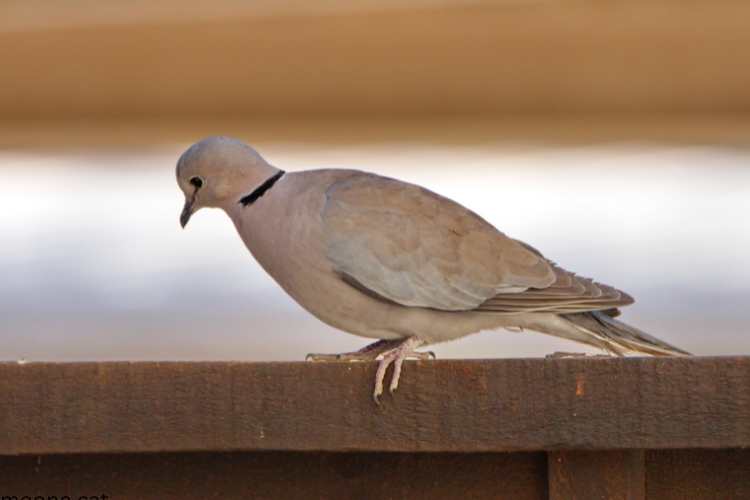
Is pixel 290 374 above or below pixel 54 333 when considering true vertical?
below

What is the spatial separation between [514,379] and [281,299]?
504 cm

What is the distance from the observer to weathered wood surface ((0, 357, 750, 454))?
1.61 meters

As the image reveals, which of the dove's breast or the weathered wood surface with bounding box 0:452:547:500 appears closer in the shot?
the weathered wood surface with bounding box 0:452:547:500

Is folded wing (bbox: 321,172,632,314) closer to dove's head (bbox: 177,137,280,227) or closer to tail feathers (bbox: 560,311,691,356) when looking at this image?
tail feathers (bbox: 560,311,691,356)

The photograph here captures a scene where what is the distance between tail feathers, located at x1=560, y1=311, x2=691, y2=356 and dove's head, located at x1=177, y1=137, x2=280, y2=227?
3.50 ft

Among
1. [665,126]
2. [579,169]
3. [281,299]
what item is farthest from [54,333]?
[665,126]

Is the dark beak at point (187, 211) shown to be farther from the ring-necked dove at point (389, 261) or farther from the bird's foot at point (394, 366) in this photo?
the bird's foot at point (394, 366)

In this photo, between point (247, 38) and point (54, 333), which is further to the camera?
point (54, 333)

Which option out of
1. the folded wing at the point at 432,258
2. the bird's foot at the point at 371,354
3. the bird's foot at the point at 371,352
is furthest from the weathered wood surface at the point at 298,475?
the folded wing at the point at 432,258

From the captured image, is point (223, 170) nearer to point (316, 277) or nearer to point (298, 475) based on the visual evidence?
point (316, 277)

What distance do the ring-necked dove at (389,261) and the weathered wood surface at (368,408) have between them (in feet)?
2.17

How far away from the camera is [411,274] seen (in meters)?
2.51

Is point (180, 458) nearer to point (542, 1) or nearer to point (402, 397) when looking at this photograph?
point (402, 397)

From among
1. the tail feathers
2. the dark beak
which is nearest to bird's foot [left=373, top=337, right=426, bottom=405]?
the tail feathers
